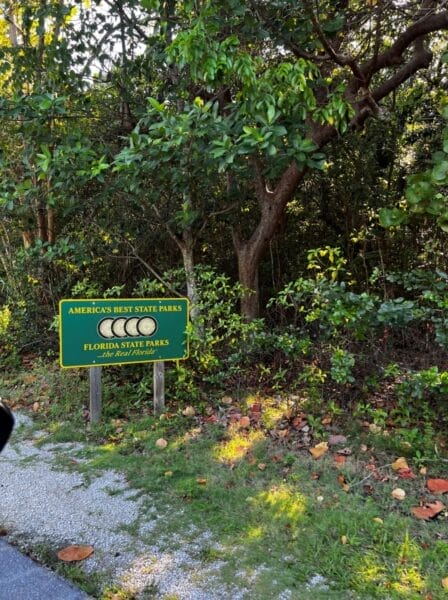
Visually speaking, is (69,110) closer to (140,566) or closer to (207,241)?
(207,241)

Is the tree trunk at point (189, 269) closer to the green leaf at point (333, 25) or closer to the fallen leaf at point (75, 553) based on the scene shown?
the green leaf at point (333, 25)

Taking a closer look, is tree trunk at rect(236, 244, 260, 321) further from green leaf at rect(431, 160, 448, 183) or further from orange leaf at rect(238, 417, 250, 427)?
A: green leaf at rect(431, 160, 448, 183)

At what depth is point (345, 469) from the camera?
3.64 meters

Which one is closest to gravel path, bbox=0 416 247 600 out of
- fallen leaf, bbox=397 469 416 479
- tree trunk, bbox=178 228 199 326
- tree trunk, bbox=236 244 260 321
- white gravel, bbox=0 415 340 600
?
white gravel, bbox=0 415 340 600

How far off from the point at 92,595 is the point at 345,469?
6.35 ft

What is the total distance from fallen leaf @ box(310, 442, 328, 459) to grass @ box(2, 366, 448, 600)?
48 millimetres

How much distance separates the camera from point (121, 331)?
4.82 meters

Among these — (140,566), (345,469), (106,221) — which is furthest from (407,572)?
(106,221)

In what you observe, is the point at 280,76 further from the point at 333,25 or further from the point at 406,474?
the point at 406,474

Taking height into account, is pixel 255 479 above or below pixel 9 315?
below

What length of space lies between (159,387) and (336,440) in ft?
6.07

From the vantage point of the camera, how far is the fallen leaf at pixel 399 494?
3264 mm

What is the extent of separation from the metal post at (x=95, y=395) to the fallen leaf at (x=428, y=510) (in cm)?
300

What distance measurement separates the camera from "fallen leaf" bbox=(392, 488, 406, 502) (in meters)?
3.26
